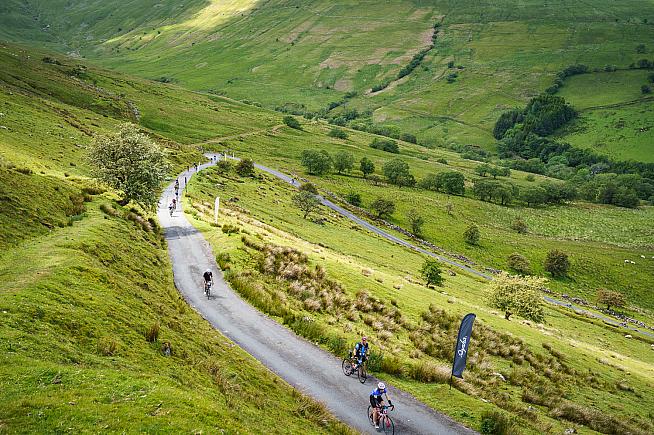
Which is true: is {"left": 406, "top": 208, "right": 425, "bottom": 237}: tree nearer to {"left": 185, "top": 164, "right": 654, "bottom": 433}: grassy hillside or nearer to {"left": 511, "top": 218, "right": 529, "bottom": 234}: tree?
{"left": 511, "top": 218, "right": 529, "bottom": 234}: tree

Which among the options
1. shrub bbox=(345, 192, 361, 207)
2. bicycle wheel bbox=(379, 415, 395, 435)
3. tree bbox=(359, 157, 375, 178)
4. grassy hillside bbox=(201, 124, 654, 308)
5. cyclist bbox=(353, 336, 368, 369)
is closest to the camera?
bicycle wheel bbox=(379, 415, 395, 435)

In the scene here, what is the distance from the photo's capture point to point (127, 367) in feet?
51.5

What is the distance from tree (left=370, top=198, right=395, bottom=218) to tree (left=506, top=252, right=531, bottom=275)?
3315 centimetres

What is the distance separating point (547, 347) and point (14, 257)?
136ft

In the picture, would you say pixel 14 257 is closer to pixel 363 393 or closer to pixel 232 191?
pixel 363 393

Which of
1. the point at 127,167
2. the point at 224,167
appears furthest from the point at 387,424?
the point at 224,167

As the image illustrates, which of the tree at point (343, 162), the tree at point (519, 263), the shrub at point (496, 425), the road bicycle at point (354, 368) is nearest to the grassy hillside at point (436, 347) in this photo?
the shrub at point (496, 425)

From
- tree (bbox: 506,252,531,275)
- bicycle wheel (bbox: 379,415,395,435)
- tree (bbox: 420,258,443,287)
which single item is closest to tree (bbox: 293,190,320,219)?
tree (bbox: 420,258,443,287)

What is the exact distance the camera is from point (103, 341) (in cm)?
1644

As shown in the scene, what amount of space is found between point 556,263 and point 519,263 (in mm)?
9276

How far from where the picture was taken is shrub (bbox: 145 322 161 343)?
18.5 m

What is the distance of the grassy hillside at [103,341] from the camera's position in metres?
12.6

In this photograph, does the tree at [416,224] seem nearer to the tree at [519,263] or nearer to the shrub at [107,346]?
the tree at [519,263]

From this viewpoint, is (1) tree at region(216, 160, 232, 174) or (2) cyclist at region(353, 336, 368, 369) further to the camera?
(1) tree at region(216, 160, 232, 174)
